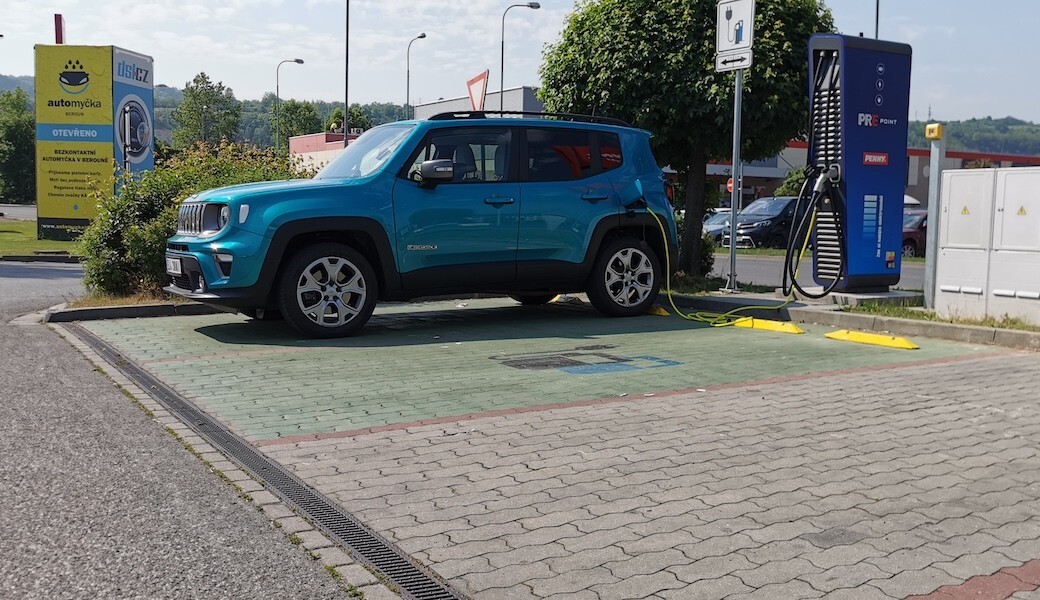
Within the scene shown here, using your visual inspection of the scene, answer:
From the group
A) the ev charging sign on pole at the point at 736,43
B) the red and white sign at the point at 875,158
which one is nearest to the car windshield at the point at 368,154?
the ev charging sign on pole at the point at 736,43

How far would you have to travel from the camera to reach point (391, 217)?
9.23 metres

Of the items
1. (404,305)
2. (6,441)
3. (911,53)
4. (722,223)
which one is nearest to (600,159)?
(404,305)

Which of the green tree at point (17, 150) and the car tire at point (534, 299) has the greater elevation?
the green tree at point (17, 150)

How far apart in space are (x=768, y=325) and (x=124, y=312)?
6.86 meters

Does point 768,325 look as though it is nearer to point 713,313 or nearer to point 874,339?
point 713,313

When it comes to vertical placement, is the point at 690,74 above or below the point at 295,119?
below

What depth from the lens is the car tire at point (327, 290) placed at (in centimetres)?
891

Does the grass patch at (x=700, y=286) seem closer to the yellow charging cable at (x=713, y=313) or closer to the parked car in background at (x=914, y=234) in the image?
the yellow charging cable at (x=713, y=313)

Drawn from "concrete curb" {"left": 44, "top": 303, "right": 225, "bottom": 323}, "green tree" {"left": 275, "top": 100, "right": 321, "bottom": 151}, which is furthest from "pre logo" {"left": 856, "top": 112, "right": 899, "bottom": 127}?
"green tree" {"left": 275, "top": 100, "right": 321, "bottom": 151}

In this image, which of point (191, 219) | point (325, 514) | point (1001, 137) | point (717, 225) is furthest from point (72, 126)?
point (1001, 137)

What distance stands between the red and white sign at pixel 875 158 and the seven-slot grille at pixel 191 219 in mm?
7241

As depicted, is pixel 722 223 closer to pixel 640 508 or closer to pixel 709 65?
pixel 709 65

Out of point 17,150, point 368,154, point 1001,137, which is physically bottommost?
point 368,154

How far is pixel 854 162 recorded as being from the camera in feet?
37.0
